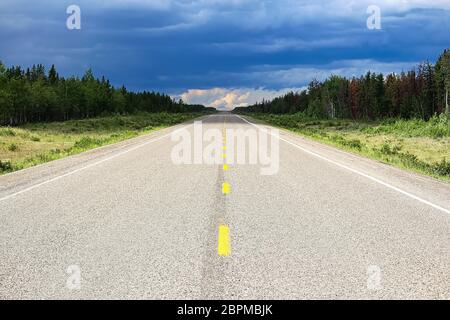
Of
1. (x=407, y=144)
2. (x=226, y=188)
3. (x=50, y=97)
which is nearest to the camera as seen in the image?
(x=226, y=188)

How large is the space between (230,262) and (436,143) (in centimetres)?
3265

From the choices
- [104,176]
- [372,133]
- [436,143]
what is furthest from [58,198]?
[372,133]

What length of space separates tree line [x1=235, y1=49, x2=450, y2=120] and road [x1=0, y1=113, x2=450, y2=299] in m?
82.9

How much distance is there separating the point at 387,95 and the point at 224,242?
131 metres

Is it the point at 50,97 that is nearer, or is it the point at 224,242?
the point at 224,242

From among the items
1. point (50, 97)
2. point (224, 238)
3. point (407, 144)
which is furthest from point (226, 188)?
point (50, 97)

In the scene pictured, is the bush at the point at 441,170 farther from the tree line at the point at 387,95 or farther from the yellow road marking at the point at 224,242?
the tree line at the point at 387,95

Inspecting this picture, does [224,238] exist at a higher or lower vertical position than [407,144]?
lower

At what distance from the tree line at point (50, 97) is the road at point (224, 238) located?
90952mm

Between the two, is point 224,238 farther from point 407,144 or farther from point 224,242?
point 407,144

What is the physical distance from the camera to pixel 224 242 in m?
6.47

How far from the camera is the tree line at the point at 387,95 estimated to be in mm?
109325

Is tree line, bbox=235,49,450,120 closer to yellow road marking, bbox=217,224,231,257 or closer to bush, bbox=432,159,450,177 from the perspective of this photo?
bush, bbox=432,159,450,177
